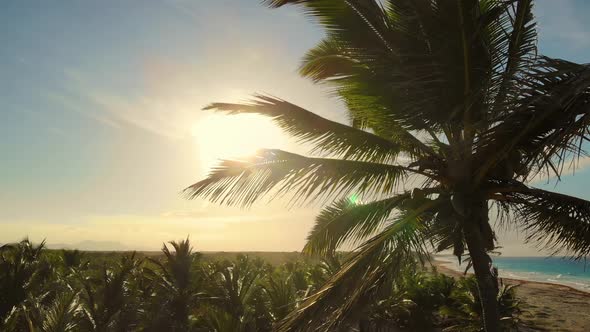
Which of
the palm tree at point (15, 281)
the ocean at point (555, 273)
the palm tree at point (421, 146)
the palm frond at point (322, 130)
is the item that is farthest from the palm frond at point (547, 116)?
the ocean at point (555, 273)

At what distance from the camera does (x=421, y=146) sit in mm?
4992

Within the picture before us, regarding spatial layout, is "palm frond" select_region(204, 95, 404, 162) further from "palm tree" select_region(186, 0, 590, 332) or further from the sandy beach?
the sandy beach

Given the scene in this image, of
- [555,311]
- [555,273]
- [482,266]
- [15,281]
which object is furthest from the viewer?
[555,273]

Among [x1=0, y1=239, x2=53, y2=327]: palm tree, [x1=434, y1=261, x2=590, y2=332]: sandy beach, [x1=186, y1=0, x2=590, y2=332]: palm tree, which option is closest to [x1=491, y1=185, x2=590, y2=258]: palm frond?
[x1=186, y1=0, x2=590, y2=332]: palm tree

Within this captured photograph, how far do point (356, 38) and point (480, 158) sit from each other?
2338 millimetres

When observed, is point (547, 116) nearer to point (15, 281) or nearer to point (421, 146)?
point (421, 146)

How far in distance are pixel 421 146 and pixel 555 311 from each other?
72.3ft

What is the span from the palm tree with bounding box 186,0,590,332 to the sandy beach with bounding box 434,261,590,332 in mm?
8117

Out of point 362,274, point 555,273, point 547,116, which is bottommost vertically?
point 555,273

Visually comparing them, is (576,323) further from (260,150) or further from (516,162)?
(260,150)

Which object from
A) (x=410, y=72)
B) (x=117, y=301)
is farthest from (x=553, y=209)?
(x=117, y=301)

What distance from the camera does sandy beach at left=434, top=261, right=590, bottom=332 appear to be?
52.3 ft

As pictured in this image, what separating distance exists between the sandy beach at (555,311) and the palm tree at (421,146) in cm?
812

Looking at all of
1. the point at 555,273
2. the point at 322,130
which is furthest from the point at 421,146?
the point at 555,273
